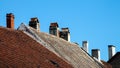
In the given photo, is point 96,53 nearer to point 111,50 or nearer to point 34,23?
point 111,50

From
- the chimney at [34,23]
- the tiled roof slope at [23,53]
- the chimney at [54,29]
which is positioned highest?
the chimney at [34,23]

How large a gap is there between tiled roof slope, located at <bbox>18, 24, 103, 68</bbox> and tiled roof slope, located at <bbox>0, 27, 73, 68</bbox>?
1.89 m

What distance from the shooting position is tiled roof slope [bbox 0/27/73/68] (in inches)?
907

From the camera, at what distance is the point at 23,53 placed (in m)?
25.3

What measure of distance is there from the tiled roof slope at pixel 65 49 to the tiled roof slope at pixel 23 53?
6.19ft

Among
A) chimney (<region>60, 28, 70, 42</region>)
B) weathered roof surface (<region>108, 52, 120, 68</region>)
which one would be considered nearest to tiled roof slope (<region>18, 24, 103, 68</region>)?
chimney (<region>60, 28, 70, 42</region>)

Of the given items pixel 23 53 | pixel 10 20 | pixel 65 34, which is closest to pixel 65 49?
pixel 65 34

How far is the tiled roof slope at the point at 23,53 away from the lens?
23.0 metres

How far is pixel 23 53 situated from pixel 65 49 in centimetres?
1050

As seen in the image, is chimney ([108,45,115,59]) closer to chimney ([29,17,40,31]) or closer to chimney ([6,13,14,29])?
chimney ([29,17,40,31])

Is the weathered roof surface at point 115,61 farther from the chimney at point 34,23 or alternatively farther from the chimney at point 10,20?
the chimney at point 10,20

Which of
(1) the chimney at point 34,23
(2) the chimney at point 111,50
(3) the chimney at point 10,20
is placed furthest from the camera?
(2) the chimney at point 111,50

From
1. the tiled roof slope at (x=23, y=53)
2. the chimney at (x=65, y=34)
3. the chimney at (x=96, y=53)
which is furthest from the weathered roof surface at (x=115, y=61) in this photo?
the tiled roof slope at (x=23, y=53)

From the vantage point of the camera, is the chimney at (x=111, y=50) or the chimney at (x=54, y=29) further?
the chimney at (x=111, y=50)
